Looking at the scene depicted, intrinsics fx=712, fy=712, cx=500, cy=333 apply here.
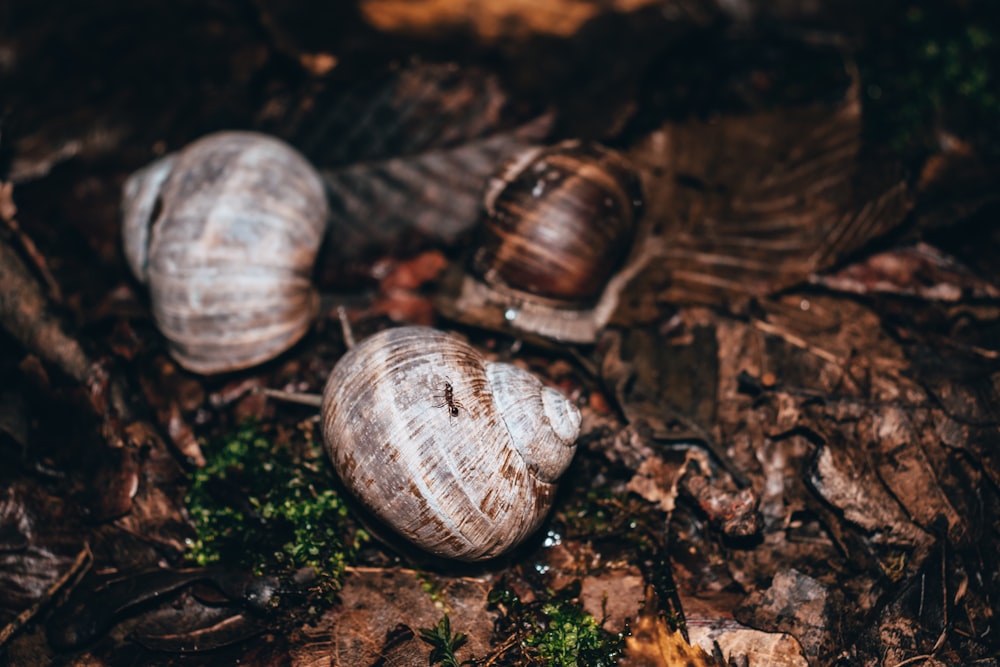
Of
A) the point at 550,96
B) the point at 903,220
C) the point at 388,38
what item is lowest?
the point at 903,220

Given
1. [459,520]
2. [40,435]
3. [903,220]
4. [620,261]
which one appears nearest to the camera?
[459,520]

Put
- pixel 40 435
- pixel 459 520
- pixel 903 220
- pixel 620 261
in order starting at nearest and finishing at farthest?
pixel 459 520
pixel 40 435
pixel 903 220
pixel 620 261

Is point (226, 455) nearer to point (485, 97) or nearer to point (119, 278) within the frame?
point (119, 278)

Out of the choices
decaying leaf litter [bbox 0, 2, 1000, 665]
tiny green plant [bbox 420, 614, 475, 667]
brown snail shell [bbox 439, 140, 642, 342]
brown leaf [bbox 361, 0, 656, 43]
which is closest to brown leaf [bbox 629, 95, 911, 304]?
decaying leaf litter [bbox 0, 2, 1000, 665]

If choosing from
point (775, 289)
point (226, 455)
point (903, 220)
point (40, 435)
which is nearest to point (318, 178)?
point (226, 455)

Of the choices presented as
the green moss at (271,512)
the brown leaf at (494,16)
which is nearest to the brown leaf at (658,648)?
the green moss at (271,512)

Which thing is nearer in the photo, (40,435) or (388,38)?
(40,435)
